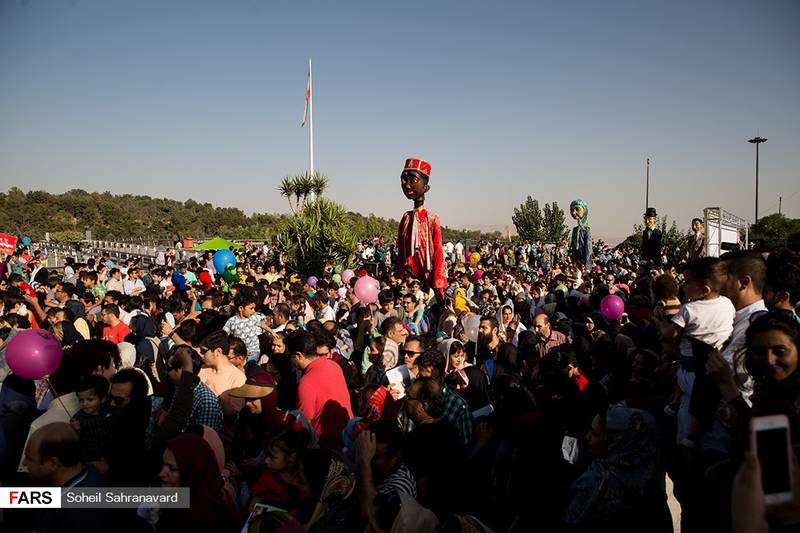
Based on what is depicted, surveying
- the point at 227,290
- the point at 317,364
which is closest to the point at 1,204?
the point at 227,290

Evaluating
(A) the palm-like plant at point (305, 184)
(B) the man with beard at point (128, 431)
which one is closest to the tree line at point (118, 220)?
(A) the palm-like plant at point (305, 184)

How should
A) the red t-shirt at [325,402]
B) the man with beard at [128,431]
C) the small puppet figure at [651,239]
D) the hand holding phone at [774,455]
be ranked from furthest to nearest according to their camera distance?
the small puppet figure at [651,239] → the red t-shirt at [325,402] → the man with beard at [128,431] → the hand holding phone at [774,455]

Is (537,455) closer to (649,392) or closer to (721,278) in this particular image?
(649,392)

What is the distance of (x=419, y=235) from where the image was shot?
972cm

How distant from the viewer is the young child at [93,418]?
340 cm

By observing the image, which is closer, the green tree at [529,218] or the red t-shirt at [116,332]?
the red t-shirt at [116,332]

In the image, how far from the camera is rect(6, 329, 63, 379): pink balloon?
164 inches

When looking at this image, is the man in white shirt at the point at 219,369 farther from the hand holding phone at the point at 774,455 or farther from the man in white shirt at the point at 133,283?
the man in white shirt at the point at 133,283

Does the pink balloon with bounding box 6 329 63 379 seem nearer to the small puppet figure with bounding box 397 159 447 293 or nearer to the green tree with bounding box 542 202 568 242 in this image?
the small puppet figure with bounding box 397 159 447 293

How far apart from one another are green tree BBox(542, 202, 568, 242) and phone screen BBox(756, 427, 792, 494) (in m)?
43.9

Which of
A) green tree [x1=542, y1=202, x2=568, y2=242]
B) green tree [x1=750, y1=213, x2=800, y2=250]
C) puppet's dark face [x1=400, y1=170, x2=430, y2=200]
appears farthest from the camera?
green tree [x1=542, y1=202, x2=568, y2=242]

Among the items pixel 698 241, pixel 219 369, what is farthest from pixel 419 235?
pixel 219 369

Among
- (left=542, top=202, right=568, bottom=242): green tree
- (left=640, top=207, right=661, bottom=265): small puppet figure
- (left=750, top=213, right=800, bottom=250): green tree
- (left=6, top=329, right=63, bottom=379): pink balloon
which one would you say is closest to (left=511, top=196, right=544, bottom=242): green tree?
(left=542, top=202, right=568, bottom=242): green tree

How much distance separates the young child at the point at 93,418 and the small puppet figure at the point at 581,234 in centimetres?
1000
